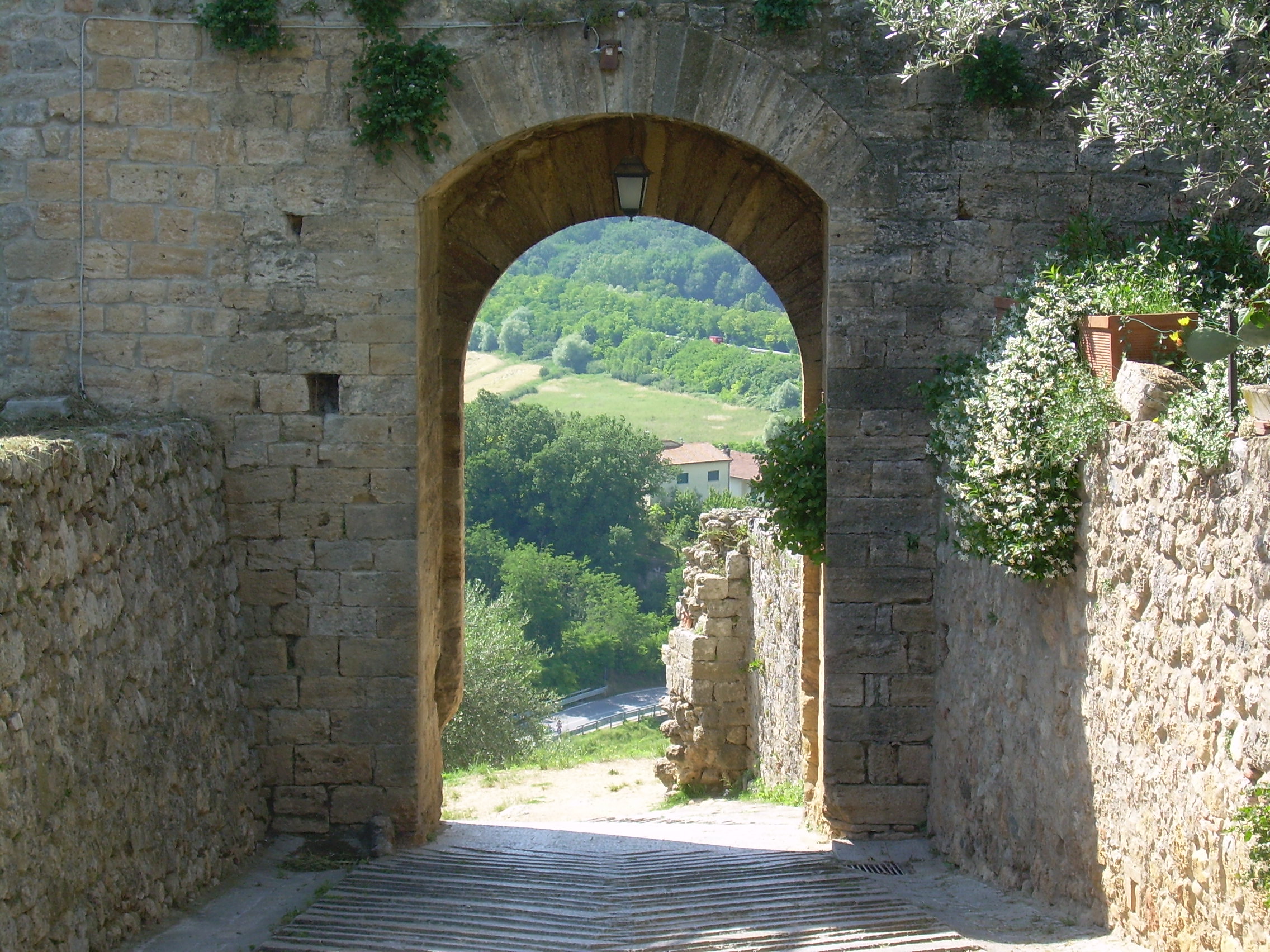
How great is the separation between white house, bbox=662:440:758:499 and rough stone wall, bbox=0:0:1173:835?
1986 inches

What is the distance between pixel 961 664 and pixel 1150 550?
2.15 m

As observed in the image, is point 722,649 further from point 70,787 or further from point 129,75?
point 70,787

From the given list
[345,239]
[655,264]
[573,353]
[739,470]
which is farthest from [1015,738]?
[655,264]

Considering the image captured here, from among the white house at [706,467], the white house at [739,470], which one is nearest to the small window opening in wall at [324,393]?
the white house at [739,470]

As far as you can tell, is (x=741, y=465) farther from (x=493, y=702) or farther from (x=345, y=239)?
(x=345, y=239)

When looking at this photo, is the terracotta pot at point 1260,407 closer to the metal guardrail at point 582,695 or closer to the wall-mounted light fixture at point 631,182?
the wall-mounted light fixture at point 631,182

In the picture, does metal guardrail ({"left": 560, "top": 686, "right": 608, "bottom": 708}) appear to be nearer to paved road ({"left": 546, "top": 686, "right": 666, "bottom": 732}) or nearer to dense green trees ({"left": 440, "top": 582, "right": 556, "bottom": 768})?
paved road ({"left": 546, "top": 686, "right": 666, "bottom": 732})

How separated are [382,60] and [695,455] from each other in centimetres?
5296

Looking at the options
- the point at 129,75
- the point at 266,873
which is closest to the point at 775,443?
the point at 266,873

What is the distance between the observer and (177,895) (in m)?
Answer: 5.54

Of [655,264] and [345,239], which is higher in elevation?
[655,264]

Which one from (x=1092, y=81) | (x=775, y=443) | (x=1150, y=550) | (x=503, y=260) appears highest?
(x=1092, y=81)

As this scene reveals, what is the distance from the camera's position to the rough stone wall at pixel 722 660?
37.6 ft

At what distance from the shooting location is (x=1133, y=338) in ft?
17.7
